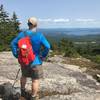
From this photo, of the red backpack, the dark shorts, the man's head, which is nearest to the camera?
the man's head

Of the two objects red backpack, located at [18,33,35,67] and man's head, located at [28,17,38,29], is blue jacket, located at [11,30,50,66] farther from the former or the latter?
man's head, located at [28,17,38,29]

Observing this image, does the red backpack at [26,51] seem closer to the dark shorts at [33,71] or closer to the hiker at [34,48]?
the hiker at [34,48]

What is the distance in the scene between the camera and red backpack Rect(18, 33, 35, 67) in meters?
8.66

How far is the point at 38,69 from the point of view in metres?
8.88

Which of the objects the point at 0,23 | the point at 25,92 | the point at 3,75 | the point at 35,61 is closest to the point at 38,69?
the point at 35,61

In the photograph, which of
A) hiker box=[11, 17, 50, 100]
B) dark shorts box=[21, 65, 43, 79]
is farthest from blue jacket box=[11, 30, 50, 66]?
dark shorts box=[21, 65, 43, 79]

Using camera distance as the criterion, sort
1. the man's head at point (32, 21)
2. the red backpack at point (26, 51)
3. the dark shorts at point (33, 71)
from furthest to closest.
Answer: the dark shorts at point (33, 71)
the red backpack at point (26, 51)
the man's head at point (32, 21)

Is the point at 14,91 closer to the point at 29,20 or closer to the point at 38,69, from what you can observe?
the point at 38,69

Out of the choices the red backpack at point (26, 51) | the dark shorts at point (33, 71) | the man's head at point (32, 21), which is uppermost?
the man's head at point (32, 21)

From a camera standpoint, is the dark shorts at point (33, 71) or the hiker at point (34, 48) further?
the dark shorts at point (33, 71)

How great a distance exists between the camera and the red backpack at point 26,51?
8.66 meters

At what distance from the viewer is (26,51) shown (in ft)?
28.3

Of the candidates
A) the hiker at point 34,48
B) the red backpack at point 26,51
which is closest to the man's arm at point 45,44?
the hiker at point 34,48

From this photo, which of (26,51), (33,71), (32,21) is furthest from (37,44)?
(33,71)
